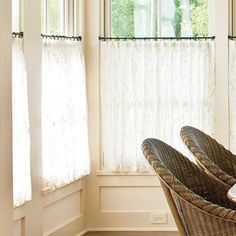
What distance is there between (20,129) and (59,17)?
1355mm

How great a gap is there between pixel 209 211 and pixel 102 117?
2530 millimetres

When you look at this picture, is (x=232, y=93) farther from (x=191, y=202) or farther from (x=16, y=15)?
(x=191, y=202)

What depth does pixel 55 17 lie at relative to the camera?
15.2 feet

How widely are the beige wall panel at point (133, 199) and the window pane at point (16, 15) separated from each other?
1.85 meters

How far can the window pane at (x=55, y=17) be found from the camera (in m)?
4.50

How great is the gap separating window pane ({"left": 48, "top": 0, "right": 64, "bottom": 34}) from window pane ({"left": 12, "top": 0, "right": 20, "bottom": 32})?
23.2 inches

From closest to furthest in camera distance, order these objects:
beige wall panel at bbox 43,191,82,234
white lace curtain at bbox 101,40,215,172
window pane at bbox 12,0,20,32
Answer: window pane at bbox 12,0,20,32, beige wall panel at bbox 43,191,82,234, white lace curtain at bbox 101,40,215,172

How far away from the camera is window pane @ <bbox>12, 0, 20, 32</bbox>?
386 cm

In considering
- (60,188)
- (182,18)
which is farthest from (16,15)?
(182,18)

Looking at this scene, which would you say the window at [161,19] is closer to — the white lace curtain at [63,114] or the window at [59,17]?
the window at [59,17]

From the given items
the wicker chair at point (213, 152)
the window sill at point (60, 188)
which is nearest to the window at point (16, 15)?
the window sill at point (60, 188)

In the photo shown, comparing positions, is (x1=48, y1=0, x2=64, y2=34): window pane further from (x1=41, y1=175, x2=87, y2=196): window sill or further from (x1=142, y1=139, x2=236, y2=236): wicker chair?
(x1=142, y1=139, x2=236, y2=236): wicker chair

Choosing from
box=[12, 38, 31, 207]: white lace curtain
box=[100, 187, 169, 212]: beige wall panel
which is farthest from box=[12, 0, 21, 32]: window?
box=[100, 187, 169, 212]: beige wall panel

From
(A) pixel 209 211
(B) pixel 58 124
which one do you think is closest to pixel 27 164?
(B) pixel 58 124
